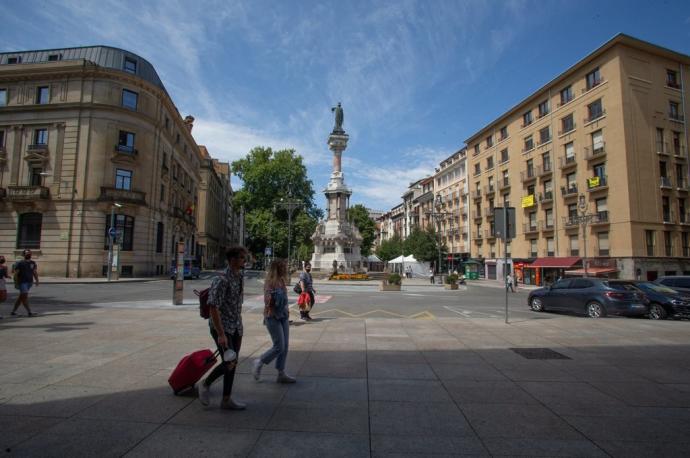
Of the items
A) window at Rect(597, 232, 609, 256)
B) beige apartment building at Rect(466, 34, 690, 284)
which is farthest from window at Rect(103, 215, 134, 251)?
window at Rect(597, 232, 609, 256)

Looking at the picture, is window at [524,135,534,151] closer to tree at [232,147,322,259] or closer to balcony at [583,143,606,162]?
balcony at [583,143,606,162]

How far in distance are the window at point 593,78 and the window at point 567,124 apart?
298 centimetres

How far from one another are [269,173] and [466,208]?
31.0 meters

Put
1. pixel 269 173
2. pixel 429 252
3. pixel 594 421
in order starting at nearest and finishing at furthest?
1. pixel 594 421
2. pixel 429 252
3. pixel 269 173

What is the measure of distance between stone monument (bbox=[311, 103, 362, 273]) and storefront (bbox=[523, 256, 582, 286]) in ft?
59.6

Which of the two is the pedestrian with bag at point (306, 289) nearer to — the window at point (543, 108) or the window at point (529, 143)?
the window at point (543, 108)

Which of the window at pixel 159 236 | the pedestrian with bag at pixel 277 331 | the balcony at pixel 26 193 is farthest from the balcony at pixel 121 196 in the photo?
the pedestrian with bag at pixel 277 331

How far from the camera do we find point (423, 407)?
4383 mm

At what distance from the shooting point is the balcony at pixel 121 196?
33.7 metres

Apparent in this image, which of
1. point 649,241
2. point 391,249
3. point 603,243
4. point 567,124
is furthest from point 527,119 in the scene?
point 391,249

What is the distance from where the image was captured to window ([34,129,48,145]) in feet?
112

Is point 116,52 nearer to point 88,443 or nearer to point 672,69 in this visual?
point 88,443

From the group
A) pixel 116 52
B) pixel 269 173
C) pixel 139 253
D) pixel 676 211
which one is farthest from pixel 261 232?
pixel 676 211

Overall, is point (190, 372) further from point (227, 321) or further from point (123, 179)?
point (123, 179)
